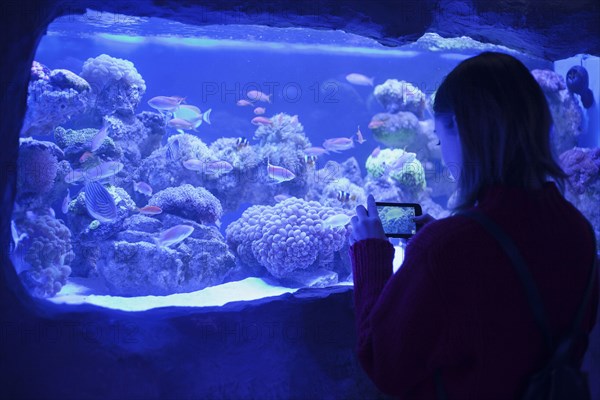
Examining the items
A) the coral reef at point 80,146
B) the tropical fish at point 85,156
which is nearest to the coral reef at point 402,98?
the coral reef at point 80,146

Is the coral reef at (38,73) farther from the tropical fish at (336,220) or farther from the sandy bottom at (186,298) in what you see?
the tropical fish at (336,220)

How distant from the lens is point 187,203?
267 inches

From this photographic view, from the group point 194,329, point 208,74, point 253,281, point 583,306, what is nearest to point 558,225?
point 583,306

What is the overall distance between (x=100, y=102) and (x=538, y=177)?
8.88 m

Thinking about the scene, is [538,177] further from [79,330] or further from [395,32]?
[79,330]

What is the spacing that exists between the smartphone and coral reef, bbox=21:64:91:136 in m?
6.01

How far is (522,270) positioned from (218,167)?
23.4 feet

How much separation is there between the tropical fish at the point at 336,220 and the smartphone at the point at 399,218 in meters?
3.16

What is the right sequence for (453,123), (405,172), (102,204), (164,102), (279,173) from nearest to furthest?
(453,123) < (102,204) < (279,173) < (164,102) < (405,172)

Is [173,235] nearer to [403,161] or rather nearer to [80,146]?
[80,146]

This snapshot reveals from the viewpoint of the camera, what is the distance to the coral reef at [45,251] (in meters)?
5.36

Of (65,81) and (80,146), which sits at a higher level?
(65,81)

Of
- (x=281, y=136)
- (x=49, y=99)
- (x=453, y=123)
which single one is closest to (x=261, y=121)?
(x=281, y=136)

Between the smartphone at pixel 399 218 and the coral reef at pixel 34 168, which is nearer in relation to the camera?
the smartphone at pixel 399 218
